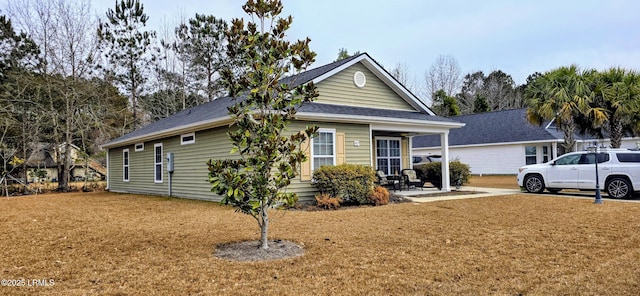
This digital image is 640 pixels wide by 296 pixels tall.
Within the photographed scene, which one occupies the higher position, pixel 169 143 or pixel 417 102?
pixel 417 102

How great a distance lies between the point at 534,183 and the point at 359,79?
7.04 metres

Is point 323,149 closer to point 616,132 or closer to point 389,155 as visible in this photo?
point 389,155

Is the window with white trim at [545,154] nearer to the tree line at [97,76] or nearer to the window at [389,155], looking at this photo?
the tree line at [97,76]

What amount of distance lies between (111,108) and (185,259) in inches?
820

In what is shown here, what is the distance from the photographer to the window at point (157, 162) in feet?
50.4

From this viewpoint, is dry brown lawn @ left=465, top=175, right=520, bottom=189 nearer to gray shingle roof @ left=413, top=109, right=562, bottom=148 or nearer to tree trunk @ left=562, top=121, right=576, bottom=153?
gray shingle roof @ left=413, top=109, right=562, bottom=148

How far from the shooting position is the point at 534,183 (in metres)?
13.7

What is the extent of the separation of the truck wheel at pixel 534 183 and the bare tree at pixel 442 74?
27.4 metres

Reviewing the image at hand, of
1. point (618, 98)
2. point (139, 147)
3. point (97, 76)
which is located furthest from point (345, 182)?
point (97, 76)

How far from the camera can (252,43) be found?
5.44 metres

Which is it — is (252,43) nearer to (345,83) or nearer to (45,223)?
(45,223)

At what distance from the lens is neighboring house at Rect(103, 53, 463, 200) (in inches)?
448

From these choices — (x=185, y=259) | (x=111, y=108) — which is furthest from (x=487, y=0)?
(x=111, y=108)

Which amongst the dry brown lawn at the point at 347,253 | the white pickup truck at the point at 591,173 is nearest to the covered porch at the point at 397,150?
the white pickup truck at the point at 591,173
